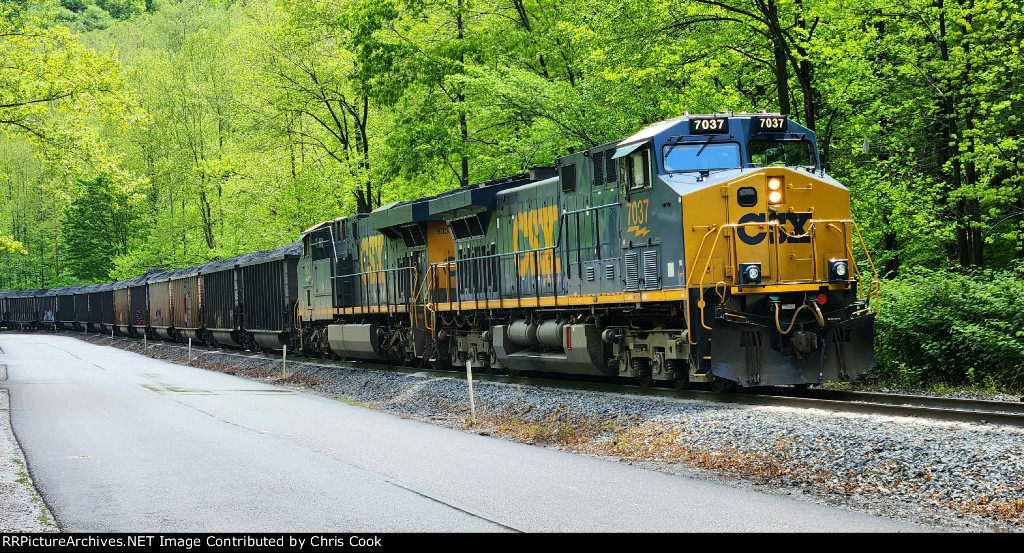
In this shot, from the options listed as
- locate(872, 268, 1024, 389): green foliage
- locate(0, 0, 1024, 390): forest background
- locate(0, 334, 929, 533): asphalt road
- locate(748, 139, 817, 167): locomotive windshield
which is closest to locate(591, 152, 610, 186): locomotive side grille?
locate(748, 139, 817, 167): locomotive windshield

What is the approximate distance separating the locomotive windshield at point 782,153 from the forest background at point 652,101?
3094 mm

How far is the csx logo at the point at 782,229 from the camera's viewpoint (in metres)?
13.3

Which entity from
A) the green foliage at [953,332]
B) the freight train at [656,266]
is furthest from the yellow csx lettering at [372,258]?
the green foliage at [953,332]

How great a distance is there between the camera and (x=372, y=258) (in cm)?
2580

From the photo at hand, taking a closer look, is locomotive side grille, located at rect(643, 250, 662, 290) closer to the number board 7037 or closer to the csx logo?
the csx logo

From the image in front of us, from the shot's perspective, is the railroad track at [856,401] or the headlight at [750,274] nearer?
the railroad track at [856,401]

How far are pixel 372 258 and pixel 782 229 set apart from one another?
14.6 metres

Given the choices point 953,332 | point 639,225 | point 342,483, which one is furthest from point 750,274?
point 342,483

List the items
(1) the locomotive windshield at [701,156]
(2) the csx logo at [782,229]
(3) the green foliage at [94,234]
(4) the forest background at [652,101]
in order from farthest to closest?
(3) the green foliage at [94,234]
(4) the forest background at [652,101]
(1) the locomotive windshield at [701,156]
(2) the csx logo at [782,229]

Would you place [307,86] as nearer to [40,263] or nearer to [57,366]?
[57,366]

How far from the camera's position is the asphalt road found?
7035 mm

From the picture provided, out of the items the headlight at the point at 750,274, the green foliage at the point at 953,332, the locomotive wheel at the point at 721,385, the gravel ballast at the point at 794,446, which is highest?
the headlight at the point at 750,274

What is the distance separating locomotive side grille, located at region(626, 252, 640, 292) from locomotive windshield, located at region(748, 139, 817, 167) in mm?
2296

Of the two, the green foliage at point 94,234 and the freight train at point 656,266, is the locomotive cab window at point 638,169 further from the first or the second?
the green foliage at point 94,234
